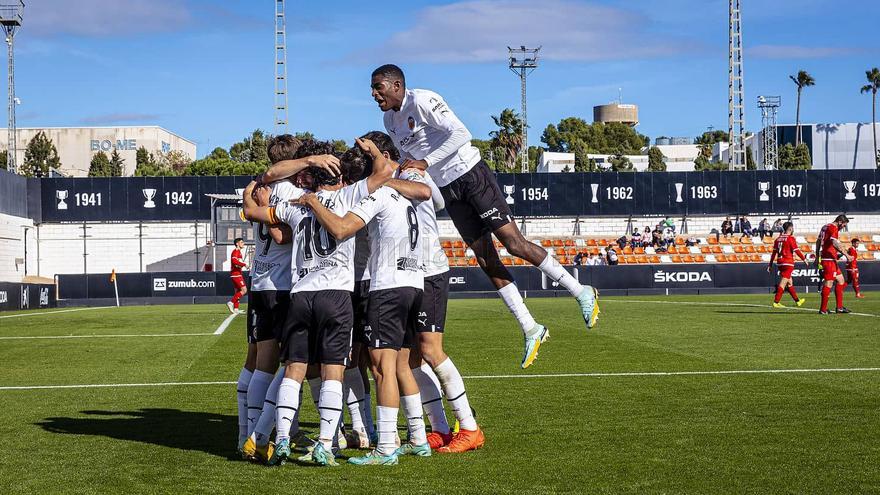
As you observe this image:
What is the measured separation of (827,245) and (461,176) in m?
17.0

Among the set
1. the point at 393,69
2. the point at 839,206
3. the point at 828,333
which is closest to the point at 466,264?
the point at 839,206

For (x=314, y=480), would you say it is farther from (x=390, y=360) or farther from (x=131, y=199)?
(x=131, y=199)

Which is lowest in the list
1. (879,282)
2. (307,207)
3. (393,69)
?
(879,282)

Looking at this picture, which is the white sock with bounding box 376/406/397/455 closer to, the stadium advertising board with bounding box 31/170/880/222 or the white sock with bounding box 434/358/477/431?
the white sock with bounding box 434/358/477/431

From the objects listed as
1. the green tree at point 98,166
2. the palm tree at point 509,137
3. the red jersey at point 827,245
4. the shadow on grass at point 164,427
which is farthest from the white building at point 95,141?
the shadow on grass at point 164,427

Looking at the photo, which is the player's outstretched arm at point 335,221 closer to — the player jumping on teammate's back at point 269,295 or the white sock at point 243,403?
the player jumping on teammate's back at point 269,295

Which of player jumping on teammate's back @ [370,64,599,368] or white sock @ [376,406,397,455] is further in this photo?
player jumping on teammate's back @ [370,64,599,368]

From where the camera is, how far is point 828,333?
1705 cm

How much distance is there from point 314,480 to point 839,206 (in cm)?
4950

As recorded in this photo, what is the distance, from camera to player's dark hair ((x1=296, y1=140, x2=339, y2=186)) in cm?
695

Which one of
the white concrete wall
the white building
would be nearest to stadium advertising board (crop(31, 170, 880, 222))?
the white concrete wall

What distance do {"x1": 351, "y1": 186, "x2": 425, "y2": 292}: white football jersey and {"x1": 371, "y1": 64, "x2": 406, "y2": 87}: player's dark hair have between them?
1401 mm

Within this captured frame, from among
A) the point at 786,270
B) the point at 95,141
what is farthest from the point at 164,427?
the point at 95,141

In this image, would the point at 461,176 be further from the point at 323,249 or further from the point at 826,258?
the point at 826,258
